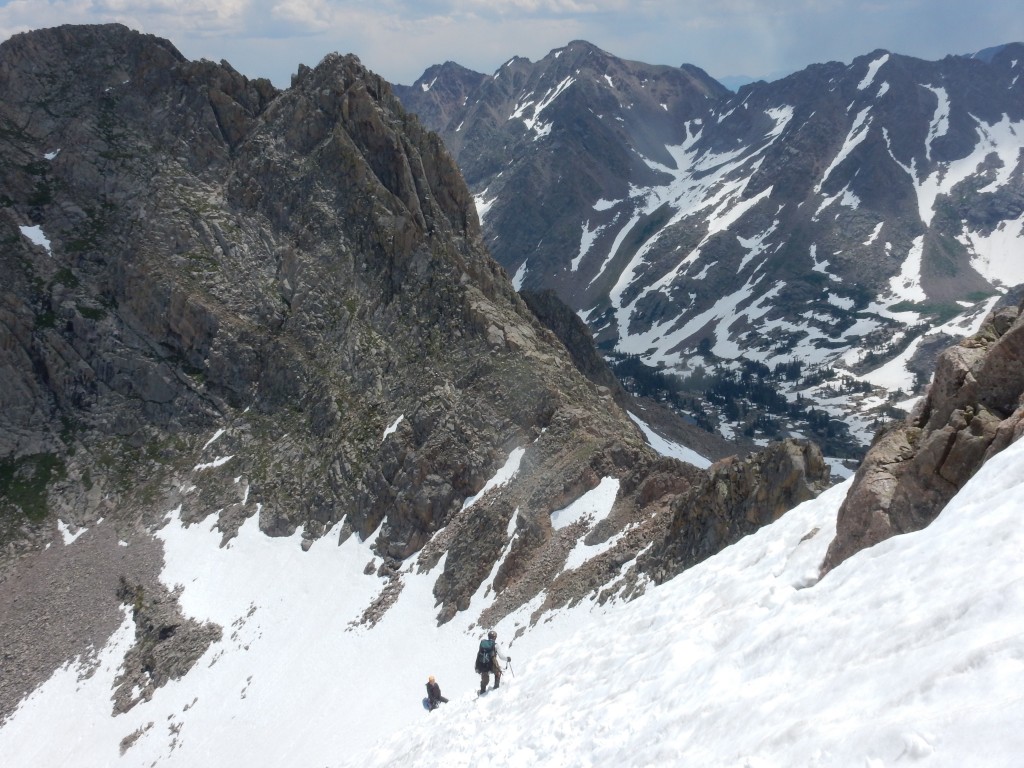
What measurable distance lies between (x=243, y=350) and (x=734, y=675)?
70550mm

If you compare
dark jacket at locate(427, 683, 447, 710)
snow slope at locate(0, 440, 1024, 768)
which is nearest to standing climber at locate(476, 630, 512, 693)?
snow slope at locate(0, 440, 1024, 768)

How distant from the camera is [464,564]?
1896 inches

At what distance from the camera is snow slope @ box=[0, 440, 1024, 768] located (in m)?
10.4

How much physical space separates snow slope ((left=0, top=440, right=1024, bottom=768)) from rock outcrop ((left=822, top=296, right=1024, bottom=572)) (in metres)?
1.31

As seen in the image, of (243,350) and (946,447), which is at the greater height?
(243,350)

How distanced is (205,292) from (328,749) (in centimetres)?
5582

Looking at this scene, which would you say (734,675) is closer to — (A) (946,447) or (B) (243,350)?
(A) (946,447)

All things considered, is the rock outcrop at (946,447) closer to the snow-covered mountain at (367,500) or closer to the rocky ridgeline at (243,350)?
the snow-covered mountain at (367,500)

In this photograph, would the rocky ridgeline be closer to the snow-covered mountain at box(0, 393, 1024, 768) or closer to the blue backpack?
the snow-covered mountain at box(0, 393, 1024, 768)

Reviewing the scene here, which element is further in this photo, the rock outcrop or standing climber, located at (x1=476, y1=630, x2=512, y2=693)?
standing climber, located at (x1=476, y1=630, x2=512, y2=693)

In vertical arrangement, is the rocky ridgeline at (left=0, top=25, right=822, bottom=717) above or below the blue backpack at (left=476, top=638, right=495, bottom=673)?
above

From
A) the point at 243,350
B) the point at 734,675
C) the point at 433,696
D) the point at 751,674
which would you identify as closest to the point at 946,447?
the point at 751,674

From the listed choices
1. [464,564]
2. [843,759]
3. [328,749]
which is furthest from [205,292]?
[843,759]

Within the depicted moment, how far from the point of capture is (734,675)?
14977 millimetres
